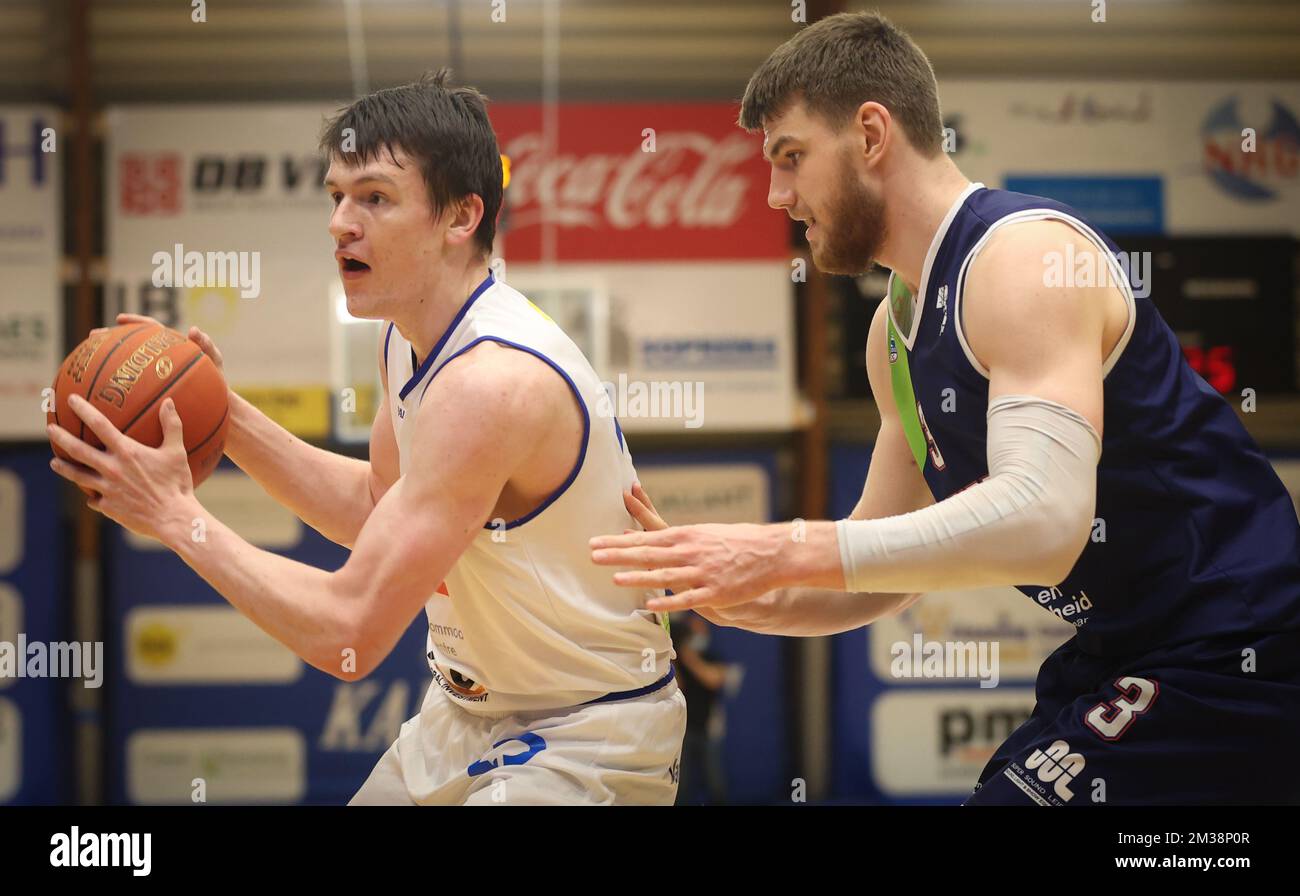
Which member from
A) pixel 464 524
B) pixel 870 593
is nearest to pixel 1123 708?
pixel 870 593

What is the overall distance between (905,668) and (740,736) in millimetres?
1078

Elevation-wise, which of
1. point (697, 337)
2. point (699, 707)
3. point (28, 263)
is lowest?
point (699, 707)

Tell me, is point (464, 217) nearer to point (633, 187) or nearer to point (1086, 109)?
point (633, 187)

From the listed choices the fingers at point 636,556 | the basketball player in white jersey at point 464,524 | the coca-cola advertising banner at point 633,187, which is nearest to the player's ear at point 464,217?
the basketball player in white jersey at point 464,524

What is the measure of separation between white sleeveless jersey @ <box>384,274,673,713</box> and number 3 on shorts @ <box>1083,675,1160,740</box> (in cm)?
→ 86

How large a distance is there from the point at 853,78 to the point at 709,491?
5.23 metres

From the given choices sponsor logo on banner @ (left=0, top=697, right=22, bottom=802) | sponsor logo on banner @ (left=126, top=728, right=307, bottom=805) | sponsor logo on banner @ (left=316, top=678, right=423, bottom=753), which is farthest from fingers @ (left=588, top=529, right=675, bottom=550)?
sponsor logo on banner @ (left=0, top=697, right=22, bottom=802)

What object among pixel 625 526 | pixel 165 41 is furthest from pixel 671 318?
pixel 625 526

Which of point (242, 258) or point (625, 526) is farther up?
point (242, 258)

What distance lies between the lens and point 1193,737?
7.74 feet

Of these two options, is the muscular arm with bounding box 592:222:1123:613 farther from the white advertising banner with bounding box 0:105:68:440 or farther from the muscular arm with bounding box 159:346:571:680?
the white advertising banner with bounding box 0:105:68:440

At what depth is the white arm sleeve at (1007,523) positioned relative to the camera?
2164 mm
